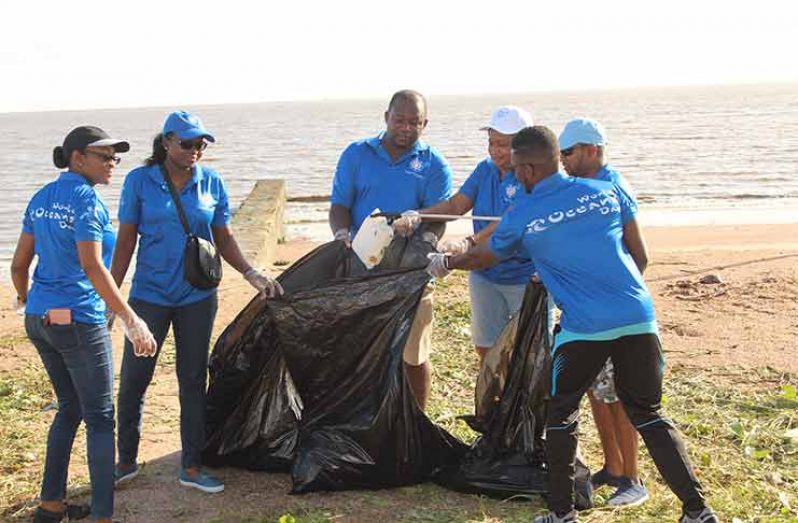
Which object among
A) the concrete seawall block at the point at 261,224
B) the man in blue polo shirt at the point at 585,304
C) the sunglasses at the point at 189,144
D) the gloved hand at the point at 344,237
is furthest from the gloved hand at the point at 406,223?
the concrete seawall block at the point at 261,224

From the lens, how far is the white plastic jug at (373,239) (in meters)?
4.61

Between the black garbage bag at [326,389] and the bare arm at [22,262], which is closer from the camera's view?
the bare arm at [22,262]

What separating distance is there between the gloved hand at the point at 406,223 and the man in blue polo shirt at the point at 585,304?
2.60ft

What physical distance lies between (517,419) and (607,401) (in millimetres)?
436

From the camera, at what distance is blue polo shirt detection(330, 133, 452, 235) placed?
15.9ft

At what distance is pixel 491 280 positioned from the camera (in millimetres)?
4891

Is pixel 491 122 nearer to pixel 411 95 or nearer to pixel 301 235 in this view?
pixel 411 95

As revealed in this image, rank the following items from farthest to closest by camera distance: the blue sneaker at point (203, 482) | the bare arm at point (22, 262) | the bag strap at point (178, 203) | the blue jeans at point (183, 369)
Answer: the blue sneaker at point (203, 482) → the blue jeans at point (183, 369) → the bag strap at point (178, 203) → the bare arm at point (22, 262)

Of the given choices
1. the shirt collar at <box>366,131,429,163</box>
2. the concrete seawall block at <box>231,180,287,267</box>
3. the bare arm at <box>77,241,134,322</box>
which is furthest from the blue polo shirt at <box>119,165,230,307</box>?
the concrete seawall block at <box>231,180,287,267</box>

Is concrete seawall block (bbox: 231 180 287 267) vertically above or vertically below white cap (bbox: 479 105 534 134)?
below

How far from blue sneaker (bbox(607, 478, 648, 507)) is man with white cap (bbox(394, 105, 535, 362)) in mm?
1071

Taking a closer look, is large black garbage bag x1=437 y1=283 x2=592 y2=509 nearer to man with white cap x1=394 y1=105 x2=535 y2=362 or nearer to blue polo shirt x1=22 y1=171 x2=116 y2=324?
man with white cap x1=394 y1=105 x2=535 y2=362

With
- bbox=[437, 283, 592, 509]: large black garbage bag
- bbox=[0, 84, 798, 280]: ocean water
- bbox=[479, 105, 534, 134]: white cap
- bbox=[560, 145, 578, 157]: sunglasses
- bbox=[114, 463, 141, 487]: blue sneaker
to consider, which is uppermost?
bbox=[479, 105, 534, 134]: white cap

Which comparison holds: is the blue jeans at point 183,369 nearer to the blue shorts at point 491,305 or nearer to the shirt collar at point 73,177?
the shirt collar at point 73,177
